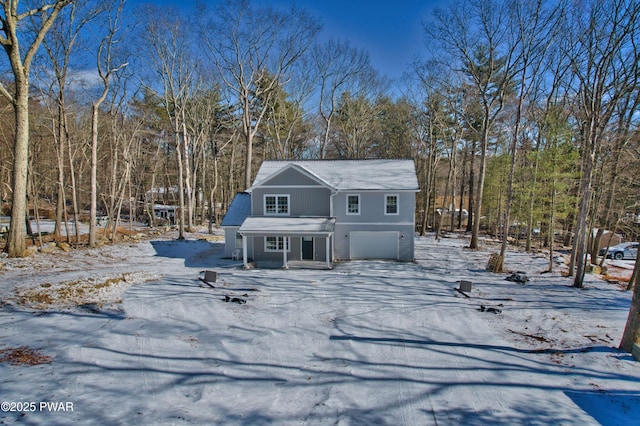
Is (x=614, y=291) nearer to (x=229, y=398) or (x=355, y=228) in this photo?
(x=355, y=228)

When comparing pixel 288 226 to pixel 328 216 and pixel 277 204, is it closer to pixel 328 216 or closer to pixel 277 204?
pixel 277 204

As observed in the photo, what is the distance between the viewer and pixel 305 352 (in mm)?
7520

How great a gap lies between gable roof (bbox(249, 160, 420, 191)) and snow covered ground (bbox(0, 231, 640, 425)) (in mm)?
7147

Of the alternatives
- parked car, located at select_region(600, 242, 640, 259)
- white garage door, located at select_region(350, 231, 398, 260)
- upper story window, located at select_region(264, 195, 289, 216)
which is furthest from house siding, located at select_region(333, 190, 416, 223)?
parked car, located at select_region(600, 242, 640, 259)

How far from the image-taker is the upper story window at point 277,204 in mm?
18984

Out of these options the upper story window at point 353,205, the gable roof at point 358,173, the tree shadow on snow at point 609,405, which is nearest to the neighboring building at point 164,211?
the gable roof at point 358,173

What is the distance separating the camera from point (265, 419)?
523 centimetres

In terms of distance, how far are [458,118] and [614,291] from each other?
A: 18696 mm

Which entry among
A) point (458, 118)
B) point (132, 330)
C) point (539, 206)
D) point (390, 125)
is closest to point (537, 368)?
point (132, 330)

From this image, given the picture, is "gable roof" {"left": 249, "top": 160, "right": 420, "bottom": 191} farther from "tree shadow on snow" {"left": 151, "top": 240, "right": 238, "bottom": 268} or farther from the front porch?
"tree shadow on snow" {"left": 151, "top": 240, "right": 238, "bottom": 268}

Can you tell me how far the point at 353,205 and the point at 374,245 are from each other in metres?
2.60

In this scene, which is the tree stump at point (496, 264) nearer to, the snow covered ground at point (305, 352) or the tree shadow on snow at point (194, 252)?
the snow covered ground at point (305, 352)

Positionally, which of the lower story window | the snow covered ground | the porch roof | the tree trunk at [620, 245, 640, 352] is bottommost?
the snow covered ground

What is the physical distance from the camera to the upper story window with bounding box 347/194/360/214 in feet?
63.9
